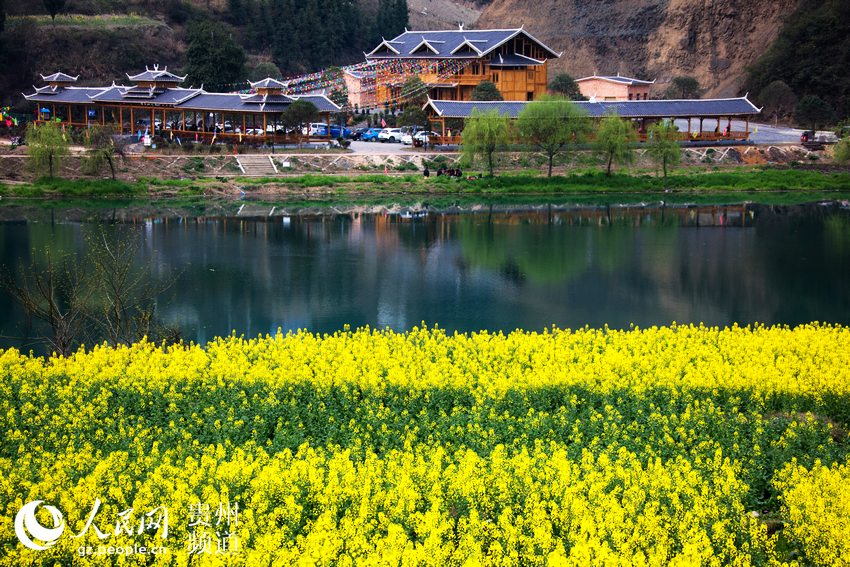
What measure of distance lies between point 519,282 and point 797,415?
563 inches

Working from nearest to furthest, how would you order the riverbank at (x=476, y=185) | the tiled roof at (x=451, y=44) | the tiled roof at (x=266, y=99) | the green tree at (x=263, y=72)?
1. the riverbank at (x=476, y=185)
2. the tiled roof at (x=266, y=99)
3. the tiled roof at (x=451, y=44)
4. the green tree at (x=263, y=72)

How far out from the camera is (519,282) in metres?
30.6

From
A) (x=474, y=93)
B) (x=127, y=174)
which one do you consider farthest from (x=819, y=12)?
(x=127, y=174)

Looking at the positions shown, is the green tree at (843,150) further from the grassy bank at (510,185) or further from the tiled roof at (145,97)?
the tiled roof at (145,97)

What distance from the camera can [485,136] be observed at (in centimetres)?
5362

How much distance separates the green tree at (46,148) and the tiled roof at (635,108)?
851 inches

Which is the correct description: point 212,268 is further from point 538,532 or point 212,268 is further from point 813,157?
point 813,157

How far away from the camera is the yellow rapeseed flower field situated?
11742 millimetres

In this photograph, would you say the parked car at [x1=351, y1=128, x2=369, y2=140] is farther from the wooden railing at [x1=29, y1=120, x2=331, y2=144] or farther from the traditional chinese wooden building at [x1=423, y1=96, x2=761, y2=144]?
the traditional chinese wooden building at [x1=423, y1=96, x2=761, y2=144]

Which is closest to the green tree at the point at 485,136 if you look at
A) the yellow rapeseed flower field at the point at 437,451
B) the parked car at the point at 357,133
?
the parked car at the point at 357,133

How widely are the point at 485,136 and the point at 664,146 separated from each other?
9.67 metres

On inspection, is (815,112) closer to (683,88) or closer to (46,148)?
(683,88)

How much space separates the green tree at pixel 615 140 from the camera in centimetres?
5450

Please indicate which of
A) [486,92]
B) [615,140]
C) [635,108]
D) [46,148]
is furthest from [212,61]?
[615,140]
